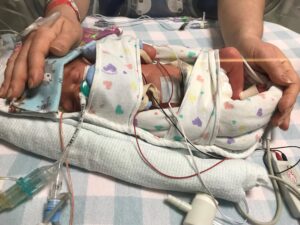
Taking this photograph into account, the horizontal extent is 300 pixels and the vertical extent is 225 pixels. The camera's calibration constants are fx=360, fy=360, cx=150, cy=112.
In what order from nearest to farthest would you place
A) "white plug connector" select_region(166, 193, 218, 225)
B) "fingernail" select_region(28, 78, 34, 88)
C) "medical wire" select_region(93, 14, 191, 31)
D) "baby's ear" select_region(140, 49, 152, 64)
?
"white plug connector" select_region(166, 193, 218, 225)
"fingernail" select_region(28, 78, 34, 88)
"baby's ear" select_region(140, 49, 152, 64)
"medical wire" select_region(93, 14, 191, 31)

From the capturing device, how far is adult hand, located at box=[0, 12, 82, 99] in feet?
2.71

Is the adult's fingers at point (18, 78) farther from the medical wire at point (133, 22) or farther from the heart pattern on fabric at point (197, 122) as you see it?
the medical wire at point (133, 22)

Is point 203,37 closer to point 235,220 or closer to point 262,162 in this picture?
point 262,162

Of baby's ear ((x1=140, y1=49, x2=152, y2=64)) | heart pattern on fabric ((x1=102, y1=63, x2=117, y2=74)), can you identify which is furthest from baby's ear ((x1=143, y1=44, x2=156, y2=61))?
heart pattern on fabric ((x1=102, y1=63, x2=117, y2=74))

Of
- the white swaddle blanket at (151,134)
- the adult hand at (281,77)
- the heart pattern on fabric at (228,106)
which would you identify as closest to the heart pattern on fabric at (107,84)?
the white swaddle blanket at (151,134)

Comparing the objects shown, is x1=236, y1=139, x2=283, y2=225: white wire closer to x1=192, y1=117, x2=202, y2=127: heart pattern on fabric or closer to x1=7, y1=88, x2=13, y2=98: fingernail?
x1=192, y1=117, x2=202, y2=127: heart pattern on fabric

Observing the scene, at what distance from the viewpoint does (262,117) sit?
84 cm

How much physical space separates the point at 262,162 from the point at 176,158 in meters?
0.24

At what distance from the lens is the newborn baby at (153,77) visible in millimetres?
877

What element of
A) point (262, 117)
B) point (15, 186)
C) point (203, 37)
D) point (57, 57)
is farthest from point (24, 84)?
point (203, 37)

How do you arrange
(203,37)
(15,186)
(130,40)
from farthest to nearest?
1. (203,37)
2. (130,40)
3. (15,186)

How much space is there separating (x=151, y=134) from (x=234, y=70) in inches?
10.5

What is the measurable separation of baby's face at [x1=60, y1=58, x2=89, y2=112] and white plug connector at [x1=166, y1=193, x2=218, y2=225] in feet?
1.08

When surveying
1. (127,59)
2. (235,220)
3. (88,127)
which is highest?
(127,59)
